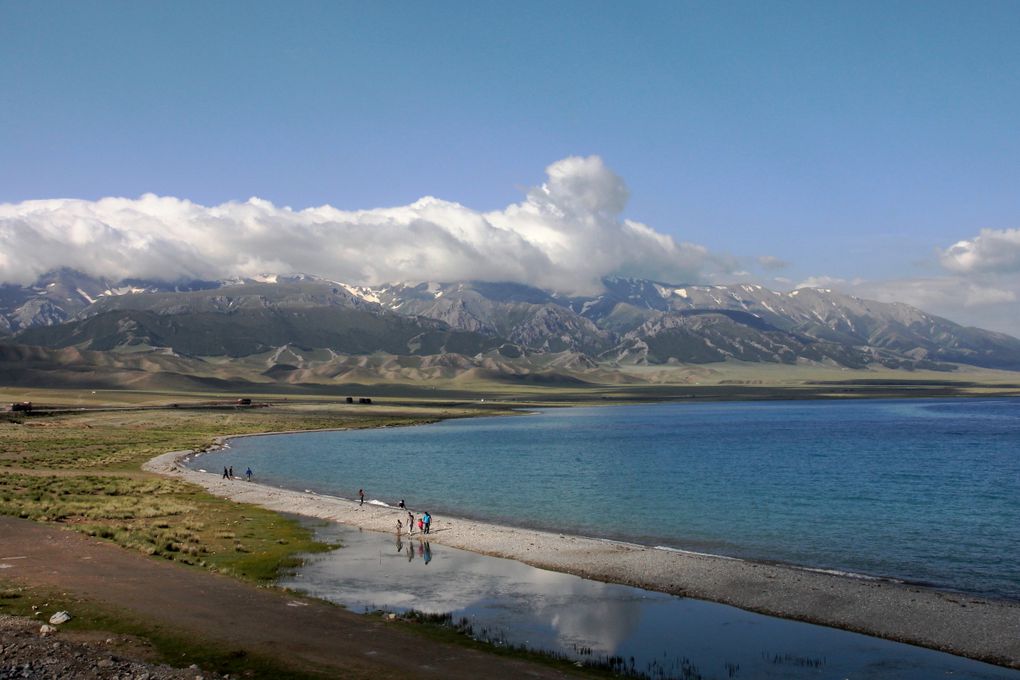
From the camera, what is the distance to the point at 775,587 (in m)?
38.8

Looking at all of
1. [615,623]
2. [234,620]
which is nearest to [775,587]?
[615,623]

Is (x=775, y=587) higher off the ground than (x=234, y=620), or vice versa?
(x=234, y=620)

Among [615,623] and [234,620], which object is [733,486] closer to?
[615,623]

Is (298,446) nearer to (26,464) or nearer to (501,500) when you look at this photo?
(26,464)

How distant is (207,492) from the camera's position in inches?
2721

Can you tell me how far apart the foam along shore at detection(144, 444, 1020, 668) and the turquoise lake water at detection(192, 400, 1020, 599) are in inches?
164

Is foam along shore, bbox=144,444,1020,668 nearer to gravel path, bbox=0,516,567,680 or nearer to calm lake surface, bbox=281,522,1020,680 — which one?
calm lake surface, bbox=281,522,1020,680

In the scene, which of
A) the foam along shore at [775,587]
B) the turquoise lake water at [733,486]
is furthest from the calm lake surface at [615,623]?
the turquoise lake water at [733,486]

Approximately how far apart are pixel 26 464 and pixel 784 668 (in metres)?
81.7

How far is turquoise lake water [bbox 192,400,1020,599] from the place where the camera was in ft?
163

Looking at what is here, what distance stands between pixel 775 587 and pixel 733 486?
42.9 m

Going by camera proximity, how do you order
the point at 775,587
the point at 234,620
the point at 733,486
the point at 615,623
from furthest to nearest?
the point at 733,486, the point at 775,587, the point at 615,623, the point at 234,620

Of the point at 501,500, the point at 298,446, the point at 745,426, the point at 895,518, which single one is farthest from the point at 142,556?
the point at 745,426

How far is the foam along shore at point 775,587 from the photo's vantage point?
31.5m
